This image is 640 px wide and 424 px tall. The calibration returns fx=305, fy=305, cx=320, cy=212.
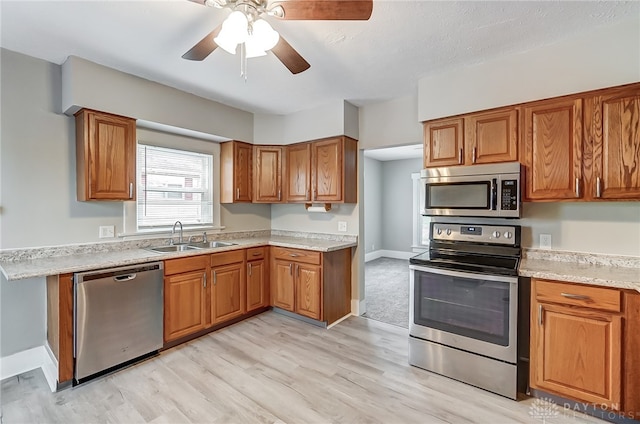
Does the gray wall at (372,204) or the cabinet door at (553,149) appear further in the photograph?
the gray wall at (372,204)

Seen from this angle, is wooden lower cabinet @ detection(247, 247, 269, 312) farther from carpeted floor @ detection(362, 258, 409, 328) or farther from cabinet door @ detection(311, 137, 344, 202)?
carpeted floor @ detection(362, 258, 409, 328)

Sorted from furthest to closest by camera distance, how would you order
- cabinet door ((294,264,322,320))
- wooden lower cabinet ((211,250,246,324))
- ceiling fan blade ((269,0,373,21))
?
cabinet door ((294,264,322,320)) → wooden lower cabinet ((211,250,246,324)) → ceiling fan blade ((269,0,373,21))

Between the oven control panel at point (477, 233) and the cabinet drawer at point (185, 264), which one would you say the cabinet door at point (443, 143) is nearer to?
the oven control panel at point (477, 233)

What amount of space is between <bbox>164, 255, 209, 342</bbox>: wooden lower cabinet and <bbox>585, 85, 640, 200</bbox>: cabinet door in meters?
3.36

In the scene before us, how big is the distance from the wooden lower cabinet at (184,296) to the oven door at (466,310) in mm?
2042

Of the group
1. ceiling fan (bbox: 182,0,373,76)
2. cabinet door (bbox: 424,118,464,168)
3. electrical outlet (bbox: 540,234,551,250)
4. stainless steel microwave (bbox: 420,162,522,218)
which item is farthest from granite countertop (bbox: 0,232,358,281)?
electrical outlet (bbox: 540,234,551,250)

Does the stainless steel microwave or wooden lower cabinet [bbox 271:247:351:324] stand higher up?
the stainless steel microwave

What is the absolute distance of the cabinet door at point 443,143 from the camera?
8.93 feet

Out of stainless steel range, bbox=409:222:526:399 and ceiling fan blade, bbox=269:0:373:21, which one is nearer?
ceiling fan blade, bbox=269:0:373:21

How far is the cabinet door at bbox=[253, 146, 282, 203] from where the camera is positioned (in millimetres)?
4031

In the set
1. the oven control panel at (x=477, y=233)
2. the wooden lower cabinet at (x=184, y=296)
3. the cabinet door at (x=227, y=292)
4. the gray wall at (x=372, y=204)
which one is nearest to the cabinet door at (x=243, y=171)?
the cabinet door at (x=227, y=292)

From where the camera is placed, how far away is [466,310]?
7.72 ft

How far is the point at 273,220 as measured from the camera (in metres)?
4.57

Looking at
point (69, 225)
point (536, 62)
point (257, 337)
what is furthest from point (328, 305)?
point (536, 62)
